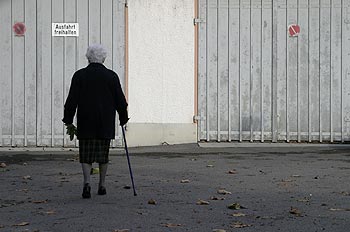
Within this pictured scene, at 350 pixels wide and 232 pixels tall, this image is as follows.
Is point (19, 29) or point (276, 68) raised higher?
point (19, 29)

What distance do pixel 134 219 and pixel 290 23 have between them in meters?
9.19

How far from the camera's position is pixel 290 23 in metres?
16.1

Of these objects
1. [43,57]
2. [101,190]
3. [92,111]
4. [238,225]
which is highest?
[43,57]

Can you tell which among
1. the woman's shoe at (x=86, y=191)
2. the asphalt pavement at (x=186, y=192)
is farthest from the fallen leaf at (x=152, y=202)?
the woman's shoe at (x=86, y=191)

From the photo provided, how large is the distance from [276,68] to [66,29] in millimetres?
4466

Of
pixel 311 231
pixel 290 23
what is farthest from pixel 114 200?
pixel 290 23

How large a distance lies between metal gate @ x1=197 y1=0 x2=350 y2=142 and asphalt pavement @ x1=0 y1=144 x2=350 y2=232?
104cm

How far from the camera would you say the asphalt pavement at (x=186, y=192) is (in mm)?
7746

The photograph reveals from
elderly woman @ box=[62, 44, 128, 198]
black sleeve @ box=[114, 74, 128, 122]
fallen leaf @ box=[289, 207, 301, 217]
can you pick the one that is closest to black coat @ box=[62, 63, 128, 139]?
elderly woman @ box=[62, 44, 128, 198]

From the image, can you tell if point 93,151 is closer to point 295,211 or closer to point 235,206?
point 235,206

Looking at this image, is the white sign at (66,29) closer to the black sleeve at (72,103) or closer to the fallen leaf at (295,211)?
the black sleeve at (72,103)

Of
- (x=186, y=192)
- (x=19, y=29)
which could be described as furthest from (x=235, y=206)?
(x=19, y=29)

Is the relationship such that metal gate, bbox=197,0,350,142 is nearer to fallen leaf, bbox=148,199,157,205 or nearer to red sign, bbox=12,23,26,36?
red sign, bbox=12,23,26,36

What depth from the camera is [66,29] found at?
15.9m
